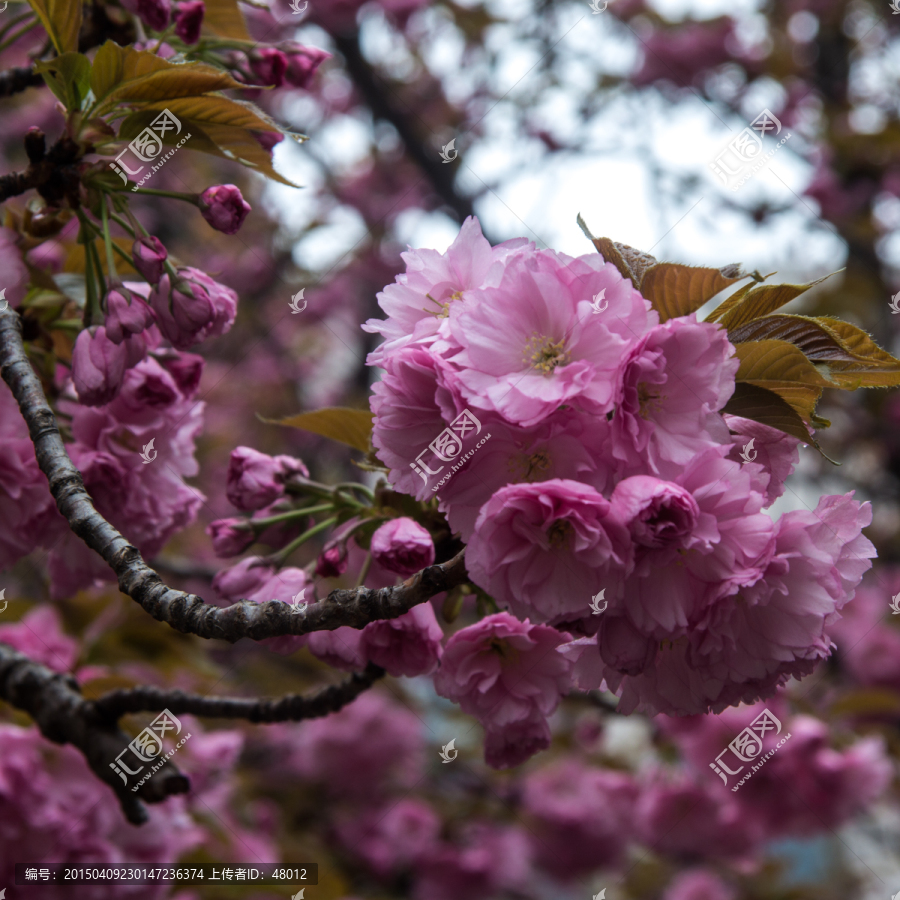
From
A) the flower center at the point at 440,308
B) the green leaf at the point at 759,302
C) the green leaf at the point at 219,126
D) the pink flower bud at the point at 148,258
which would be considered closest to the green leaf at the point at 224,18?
the green leaf at the point at 219,126

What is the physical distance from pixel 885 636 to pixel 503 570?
135 inches

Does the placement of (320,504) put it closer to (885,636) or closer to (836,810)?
(836,810)

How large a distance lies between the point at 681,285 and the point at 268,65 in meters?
0.83

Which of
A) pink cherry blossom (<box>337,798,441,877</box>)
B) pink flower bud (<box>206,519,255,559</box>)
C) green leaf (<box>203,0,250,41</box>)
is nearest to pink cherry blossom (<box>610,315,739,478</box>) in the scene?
pink flower bud (<box>206,519,255,559</box>)

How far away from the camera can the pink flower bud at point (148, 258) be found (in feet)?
3.30

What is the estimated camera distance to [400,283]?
0.89m

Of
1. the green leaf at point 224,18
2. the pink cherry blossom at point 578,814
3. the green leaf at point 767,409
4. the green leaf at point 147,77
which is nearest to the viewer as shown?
the green leaf at point 767,409

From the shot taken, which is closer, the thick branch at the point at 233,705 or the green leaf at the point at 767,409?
the green leaf at the point at 767,409

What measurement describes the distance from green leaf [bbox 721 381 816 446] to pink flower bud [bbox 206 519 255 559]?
66cm

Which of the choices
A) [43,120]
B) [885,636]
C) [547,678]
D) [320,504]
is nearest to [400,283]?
[320,504]

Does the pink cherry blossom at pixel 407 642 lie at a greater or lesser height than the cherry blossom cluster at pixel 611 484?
lesser
